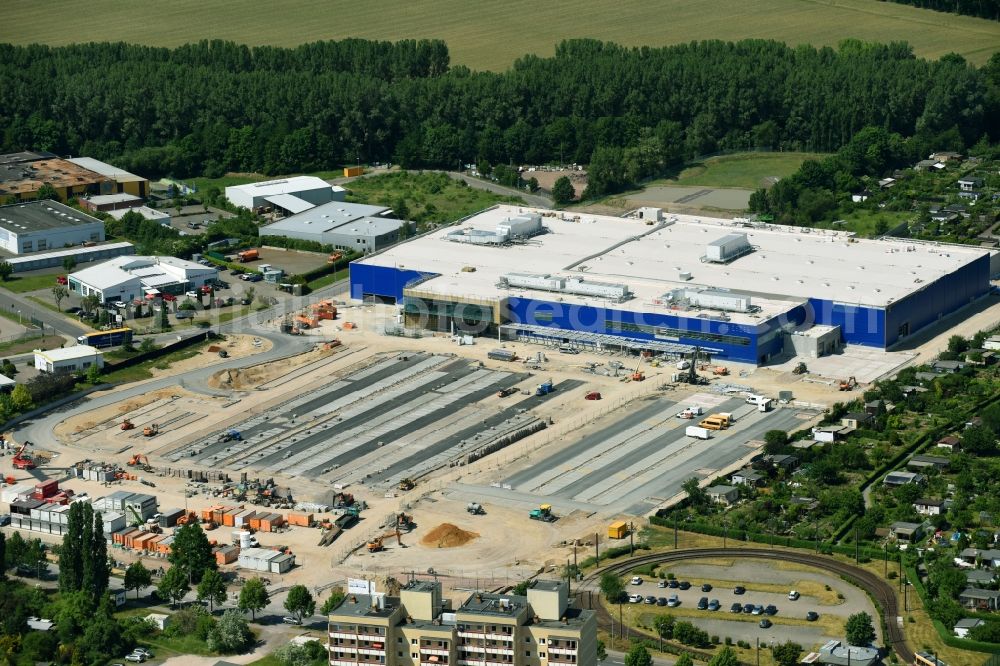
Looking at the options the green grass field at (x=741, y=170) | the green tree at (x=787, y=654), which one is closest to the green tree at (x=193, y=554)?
the green tree at (x=787, y=654)

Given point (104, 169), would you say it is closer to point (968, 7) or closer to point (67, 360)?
point (67, 360)

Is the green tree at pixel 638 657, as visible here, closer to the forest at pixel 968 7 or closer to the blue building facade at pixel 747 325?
the blue building facade at pixel 747 325

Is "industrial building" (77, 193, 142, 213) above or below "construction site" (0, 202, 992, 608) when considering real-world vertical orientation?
above

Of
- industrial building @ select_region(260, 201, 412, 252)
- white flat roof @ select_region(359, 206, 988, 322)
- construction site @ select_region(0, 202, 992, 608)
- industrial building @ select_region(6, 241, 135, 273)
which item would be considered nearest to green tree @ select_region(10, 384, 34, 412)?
construction site @ select_region(0, 202, 992, 608)

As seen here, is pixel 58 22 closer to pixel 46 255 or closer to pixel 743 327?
pixel 46 255

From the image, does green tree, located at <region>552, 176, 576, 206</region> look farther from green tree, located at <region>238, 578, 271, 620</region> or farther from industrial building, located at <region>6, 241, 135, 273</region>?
green tree, located at <region>238, 578, 271, 620</region>

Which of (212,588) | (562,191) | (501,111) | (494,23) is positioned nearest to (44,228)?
(562,191)

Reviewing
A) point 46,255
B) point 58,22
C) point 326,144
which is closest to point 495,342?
point 46,255
